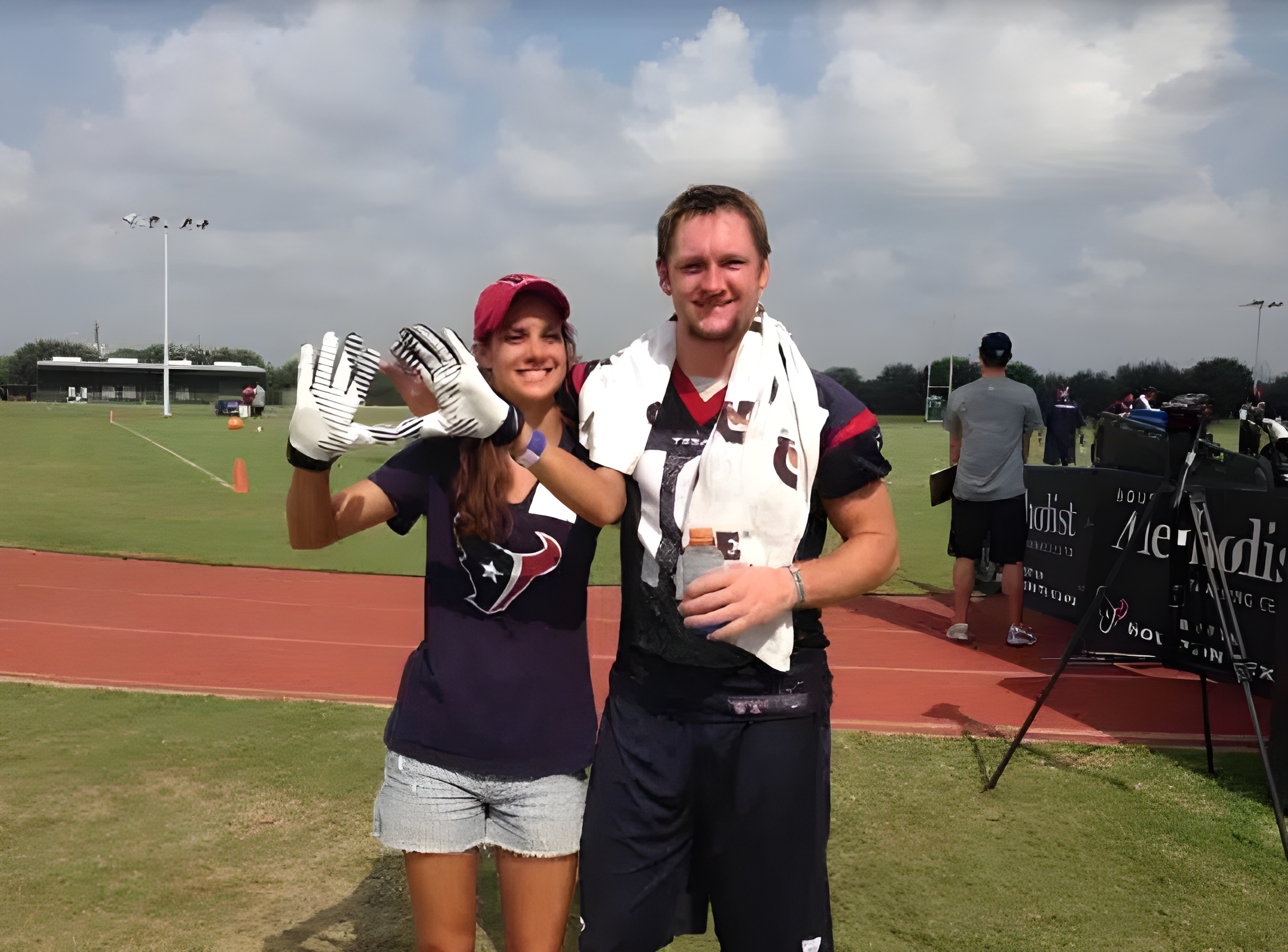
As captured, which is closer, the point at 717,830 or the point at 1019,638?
the point at 717,830

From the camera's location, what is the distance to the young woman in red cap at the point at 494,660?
233 cm

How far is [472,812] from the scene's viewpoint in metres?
2.37

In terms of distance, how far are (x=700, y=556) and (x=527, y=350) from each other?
641mm

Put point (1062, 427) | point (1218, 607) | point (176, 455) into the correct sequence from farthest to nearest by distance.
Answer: point (176, 455) < point (1062, 427) < point (1218, 607)

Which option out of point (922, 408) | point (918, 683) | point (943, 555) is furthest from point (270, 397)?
point (918, 683)

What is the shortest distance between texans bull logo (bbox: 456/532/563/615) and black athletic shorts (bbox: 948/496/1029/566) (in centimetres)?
534

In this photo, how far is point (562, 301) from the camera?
2.35m

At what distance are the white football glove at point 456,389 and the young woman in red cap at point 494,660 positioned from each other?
0.86ft

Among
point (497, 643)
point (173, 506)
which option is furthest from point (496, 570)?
point (173, 506)

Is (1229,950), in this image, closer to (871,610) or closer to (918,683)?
(918,683)

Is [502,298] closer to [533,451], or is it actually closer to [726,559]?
[533,451]

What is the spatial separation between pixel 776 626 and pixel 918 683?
474 cm

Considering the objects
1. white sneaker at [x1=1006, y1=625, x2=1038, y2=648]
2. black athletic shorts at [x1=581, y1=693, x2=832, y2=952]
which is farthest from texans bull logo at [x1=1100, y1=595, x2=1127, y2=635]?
black athletic shorts at [x1=581, y1=693, x2=832, y2=952]

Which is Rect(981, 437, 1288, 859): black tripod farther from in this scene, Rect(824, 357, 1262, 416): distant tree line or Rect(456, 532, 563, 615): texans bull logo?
Rect(824, 357, 1262, 416): distant tree line
